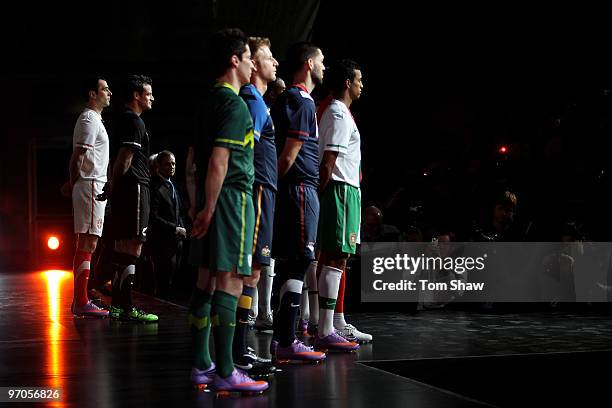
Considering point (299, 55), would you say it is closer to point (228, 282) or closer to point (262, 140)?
point (262, 140)

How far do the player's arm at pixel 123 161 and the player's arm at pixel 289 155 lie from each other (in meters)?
1.92

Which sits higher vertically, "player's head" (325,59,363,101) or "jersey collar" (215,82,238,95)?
"player's head" (325,59,363,101)

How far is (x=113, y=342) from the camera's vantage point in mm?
5094

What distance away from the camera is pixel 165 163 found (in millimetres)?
8461

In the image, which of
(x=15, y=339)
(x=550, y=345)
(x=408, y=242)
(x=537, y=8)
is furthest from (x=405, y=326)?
(x=537, y=8)

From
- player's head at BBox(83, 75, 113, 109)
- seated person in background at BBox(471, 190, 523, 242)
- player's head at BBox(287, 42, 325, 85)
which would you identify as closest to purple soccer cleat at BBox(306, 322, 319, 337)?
player's head at BBox(287, 42, 325, 85)

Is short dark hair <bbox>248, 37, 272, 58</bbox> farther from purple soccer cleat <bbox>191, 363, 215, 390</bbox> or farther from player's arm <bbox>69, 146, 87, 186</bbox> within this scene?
player's arm <bbox>69, 146, 87, 186</bbox>

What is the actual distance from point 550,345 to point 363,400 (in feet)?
6.43

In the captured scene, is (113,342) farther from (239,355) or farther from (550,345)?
(550,345)

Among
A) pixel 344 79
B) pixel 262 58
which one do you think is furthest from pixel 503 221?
pixel 262 58

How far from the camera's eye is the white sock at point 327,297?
466 centimetres

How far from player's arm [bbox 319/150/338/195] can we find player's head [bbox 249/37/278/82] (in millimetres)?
612

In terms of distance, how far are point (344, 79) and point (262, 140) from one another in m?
0.99

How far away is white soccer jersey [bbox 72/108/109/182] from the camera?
244 inches
